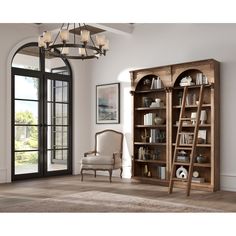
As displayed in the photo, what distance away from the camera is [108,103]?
7895mm

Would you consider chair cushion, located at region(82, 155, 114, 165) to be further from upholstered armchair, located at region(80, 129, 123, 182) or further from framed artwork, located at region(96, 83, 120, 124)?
framed artwork, located at region(96, 83, 120, 124)

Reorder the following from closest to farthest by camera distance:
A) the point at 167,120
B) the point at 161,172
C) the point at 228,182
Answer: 1. the point at 228,182
2. the point at 167,120
3. the point at 161,172

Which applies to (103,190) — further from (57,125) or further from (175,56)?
(175,56)

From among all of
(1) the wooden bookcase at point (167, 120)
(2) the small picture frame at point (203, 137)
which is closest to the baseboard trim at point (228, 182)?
(1) the wooden bookcase at point (167, 120)

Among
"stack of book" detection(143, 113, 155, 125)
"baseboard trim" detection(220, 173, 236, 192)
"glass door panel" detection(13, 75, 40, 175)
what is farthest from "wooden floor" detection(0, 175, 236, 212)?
"stack of book" detection(143, 113, 155, 125)

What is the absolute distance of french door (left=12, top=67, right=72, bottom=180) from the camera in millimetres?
7113

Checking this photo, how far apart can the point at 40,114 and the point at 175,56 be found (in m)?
3.22

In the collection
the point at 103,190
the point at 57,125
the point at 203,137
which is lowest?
the point at 103,190

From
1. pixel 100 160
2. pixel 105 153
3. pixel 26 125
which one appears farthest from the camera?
pixel 105 153

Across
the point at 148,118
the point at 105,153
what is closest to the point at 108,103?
the point at 105,153

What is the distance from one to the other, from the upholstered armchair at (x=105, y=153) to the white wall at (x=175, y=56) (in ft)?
0.78
